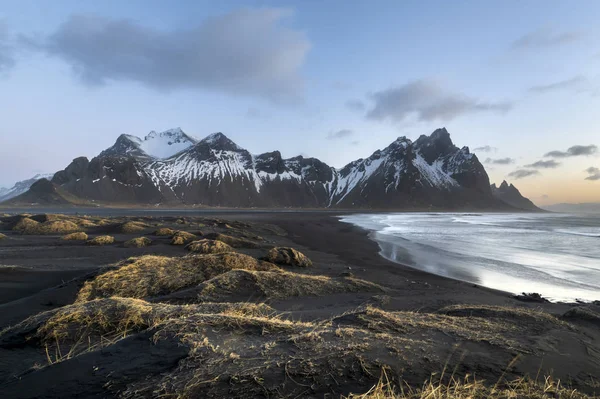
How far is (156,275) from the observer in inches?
426

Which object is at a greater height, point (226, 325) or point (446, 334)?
point (226, 325)

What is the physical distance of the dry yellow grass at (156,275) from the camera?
9.62 m

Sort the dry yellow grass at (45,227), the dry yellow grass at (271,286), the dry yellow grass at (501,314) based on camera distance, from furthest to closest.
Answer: the dry yellow grass at (45,227) < the dry yellow grass at (271,286) < the dry yellow grass at (501,314)

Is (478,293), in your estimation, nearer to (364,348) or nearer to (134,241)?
(364,348)

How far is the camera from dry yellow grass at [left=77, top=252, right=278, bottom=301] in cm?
962

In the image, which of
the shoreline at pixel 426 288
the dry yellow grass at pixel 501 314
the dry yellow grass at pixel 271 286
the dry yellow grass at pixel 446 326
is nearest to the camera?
the dry yellow grass at pixel 446 326

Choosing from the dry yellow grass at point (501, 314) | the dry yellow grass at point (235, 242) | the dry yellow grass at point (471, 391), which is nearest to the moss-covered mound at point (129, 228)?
the dry yellow grass at point (235, 242)

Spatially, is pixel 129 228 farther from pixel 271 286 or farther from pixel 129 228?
pixel 271 286

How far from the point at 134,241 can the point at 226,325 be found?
18337 mm

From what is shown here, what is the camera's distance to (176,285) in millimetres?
10648

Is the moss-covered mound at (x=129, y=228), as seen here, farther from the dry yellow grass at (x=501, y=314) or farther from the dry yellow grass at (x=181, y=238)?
the dry yellow grass at (x=501, y=314)

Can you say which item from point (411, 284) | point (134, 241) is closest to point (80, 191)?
point (134, 241)

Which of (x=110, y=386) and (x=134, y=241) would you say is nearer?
(x=110, y=386)

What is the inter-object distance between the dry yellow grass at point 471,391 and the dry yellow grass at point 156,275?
870 cm
